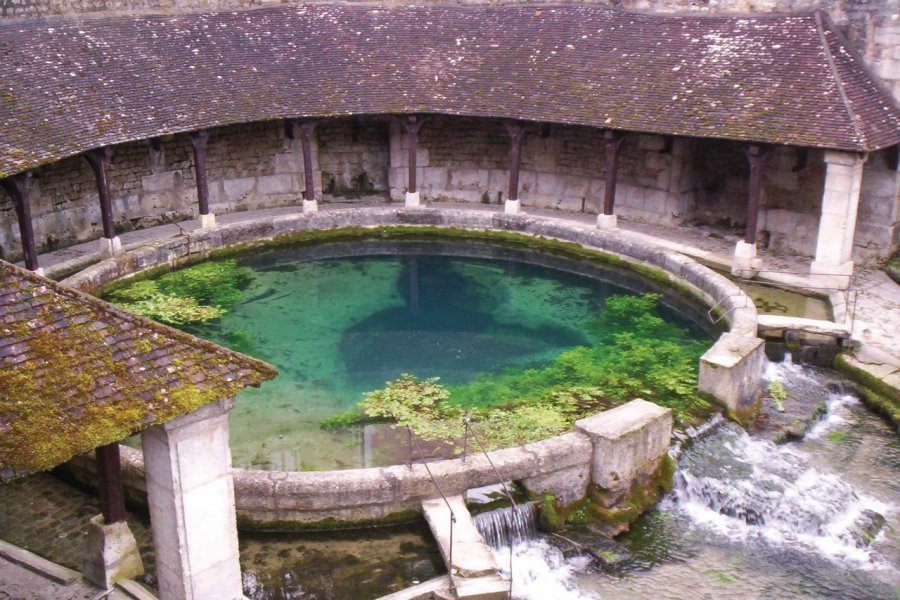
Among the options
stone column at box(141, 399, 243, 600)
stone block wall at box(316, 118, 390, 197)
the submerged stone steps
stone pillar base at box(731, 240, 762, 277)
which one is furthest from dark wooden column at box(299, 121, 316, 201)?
stone column at box(141, 399, 243, 600)

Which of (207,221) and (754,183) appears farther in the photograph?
(207,221)

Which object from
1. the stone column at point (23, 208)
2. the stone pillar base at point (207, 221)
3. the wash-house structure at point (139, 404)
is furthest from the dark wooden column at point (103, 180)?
the wash-house structure at point (139, 404)

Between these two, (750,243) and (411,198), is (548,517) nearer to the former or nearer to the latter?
(750,243)

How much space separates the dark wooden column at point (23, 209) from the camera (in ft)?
46.8

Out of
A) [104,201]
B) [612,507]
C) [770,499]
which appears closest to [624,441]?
[612,507]

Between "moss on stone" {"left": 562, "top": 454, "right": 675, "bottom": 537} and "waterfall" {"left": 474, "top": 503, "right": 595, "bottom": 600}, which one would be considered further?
"moss on stone" {"left": 562, "top": 454, "right": 675, "bottom": 537}

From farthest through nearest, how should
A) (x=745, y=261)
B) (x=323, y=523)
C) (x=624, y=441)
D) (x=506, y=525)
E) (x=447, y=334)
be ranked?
1. (x=745, y=261)
2. (x=447, y=334)
3. (x=624, y=441)
4. (x=506, y=525)
5. (x=323, y=523)

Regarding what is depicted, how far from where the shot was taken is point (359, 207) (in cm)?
2019

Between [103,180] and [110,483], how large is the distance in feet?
31.7

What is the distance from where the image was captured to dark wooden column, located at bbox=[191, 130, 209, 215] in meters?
17.5

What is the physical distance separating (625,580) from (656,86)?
34.5 feet

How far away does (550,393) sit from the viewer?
12.4 m

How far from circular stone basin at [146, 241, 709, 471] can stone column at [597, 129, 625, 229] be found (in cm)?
124

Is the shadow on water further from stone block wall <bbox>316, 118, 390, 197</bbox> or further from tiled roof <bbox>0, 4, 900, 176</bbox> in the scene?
stone block wall <bbox>316, 118, 390, 197</bbox>
